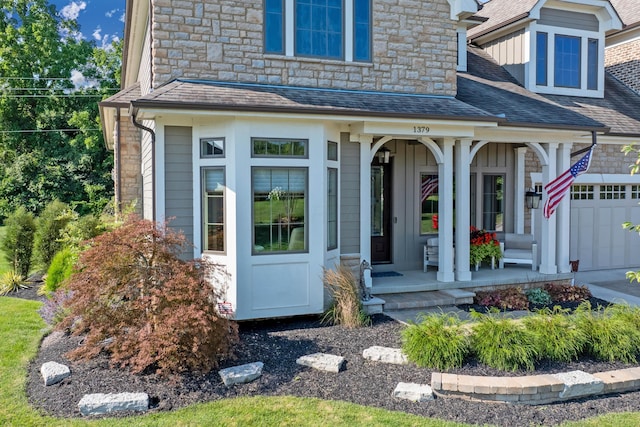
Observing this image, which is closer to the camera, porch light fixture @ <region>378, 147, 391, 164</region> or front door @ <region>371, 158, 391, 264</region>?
porch light fixture @ <region>378, 147, 391, 164</region>

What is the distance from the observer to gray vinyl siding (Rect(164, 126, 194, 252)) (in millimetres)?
7078

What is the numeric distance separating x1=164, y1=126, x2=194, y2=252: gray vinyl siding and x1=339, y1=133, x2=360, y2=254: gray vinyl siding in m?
2.33

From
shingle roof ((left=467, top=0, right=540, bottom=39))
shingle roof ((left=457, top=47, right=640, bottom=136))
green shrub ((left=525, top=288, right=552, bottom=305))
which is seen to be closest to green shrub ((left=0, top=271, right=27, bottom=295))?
shingle roof ((left=457, top=47, right=640, bottom=136))

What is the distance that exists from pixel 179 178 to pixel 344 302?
2.91m

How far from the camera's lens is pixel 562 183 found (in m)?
9.05

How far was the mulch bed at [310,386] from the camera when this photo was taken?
14.6ft

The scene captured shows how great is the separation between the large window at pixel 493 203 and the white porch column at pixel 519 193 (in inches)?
11.2

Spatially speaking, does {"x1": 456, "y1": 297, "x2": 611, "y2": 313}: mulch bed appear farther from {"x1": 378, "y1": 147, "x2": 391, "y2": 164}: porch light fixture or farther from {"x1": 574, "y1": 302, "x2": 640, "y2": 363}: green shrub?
{"x1": 378, "y1": 147, "x2": 391, "y2": 164}: porch light fixture

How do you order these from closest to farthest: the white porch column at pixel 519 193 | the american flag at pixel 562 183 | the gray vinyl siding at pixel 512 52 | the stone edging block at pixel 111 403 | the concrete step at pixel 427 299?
1. the stone edging block at pixel 111 403
2. the concrete step at pixel 427 299
3. the american flag at pixel 562 183
4. the white porch column at pixel 519 193
5. the gray vinyl siding at pixel 512 52

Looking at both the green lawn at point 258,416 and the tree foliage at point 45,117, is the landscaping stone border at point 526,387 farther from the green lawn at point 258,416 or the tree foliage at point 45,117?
the tree foliage at point 45,117

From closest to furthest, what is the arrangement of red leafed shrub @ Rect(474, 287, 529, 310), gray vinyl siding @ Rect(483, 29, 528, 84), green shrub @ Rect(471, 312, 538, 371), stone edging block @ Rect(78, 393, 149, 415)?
1. stone edging block @ Rect(78, 393, 149, 415)
2. green shrub @ Rect(471, 312, 538, 371)
3. red leafed shrub @ Rect(474, 287, 529, 310)
4. gray vinyl siding @ Rect(483, 29, 528, 84)

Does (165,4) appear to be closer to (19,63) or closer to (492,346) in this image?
(492,346)

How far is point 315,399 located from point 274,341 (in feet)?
5.55

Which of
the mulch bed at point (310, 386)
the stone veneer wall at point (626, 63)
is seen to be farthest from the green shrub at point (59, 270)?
the stone veneer wall at point (626, 63)
